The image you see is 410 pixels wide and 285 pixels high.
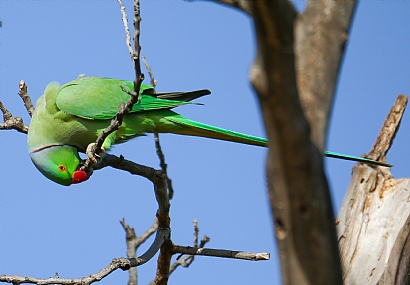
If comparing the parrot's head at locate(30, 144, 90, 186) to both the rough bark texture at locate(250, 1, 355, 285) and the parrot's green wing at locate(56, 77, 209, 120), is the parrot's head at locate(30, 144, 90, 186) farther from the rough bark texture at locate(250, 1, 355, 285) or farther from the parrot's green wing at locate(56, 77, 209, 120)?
the rough bark texture at locate(250, 1, 355, 285)

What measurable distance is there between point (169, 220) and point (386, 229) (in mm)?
1637

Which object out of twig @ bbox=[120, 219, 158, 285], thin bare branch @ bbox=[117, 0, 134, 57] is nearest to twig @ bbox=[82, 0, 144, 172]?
thin bare branch @ bbox=[117, 0, 134, 57]

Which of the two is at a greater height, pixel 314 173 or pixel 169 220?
pixel 169 220

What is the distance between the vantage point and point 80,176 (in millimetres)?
4594

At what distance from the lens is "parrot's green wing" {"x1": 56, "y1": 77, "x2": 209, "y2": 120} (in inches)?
197

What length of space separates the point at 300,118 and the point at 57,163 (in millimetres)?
3904

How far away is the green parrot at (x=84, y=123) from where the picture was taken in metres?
4.79

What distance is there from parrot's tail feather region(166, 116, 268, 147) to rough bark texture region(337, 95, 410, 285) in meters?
0.99

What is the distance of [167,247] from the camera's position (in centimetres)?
374

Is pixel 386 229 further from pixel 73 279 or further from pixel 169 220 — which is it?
pixel 73 279

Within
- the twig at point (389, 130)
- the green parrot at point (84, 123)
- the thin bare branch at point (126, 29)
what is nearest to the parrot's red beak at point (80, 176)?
the green parrot at point (84, 123)

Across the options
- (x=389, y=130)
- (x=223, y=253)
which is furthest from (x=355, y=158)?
(x=223, y=253)

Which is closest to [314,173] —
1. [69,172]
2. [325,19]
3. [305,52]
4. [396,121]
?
[305,52]

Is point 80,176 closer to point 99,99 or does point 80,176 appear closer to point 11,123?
point 11,123
